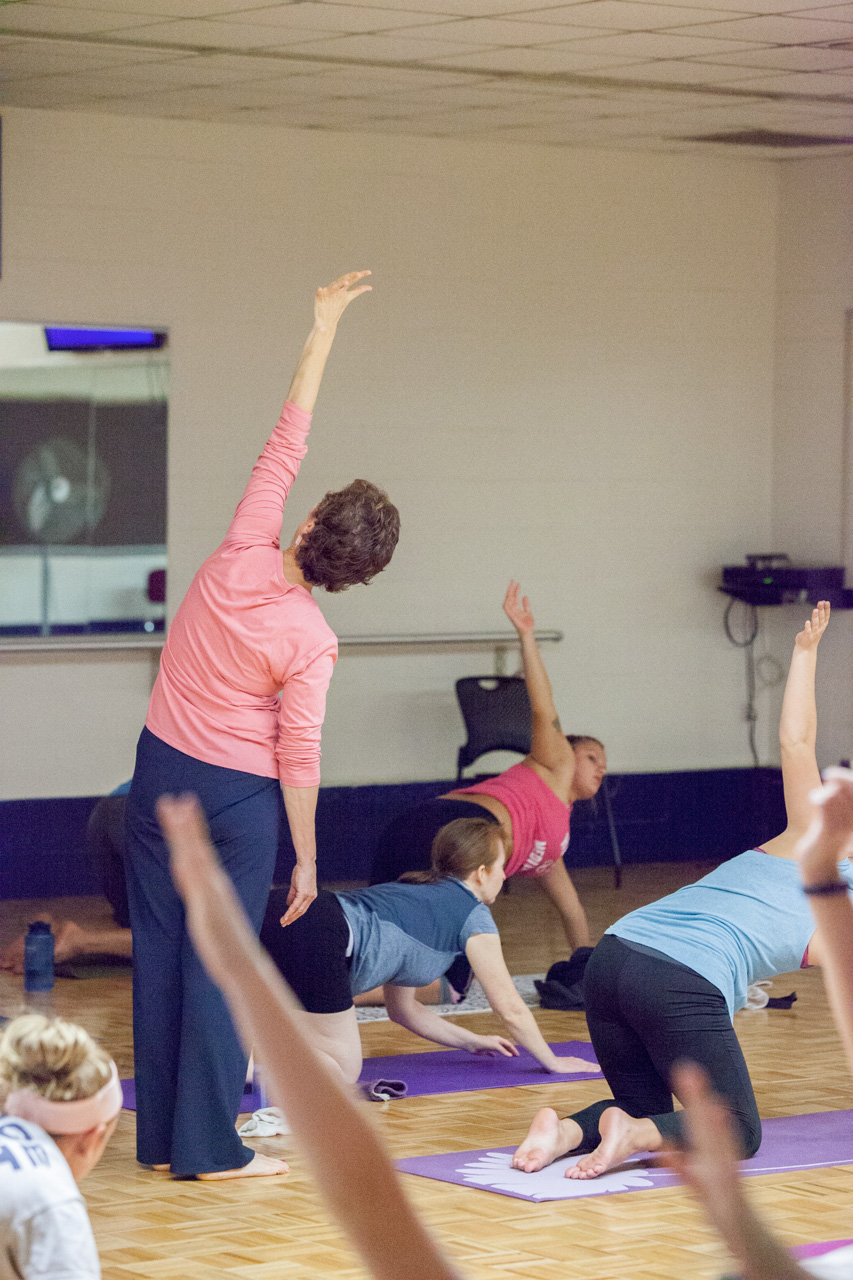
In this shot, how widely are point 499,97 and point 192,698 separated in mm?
4122

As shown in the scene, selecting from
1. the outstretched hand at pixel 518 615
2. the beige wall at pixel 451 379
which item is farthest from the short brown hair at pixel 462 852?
the beige wall at pixel 451 379

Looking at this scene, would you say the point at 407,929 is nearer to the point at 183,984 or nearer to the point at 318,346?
the point at 183,984

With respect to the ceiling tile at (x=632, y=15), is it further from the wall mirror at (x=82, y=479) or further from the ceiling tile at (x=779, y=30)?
the wall mirror at (x=82, y=479)

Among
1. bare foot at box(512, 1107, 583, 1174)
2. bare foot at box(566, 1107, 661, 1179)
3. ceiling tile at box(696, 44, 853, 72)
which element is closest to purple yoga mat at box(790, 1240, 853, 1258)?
bare foot at box(566, 1107, 661, 1179)

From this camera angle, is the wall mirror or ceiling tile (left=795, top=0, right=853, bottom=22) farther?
the wall mirror

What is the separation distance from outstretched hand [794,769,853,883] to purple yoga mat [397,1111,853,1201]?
234 cm

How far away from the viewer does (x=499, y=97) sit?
696cm

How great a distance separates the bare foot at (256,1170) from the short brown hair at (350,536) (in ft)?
3.86

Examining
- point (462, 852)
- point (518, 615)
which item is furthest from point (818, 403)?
point (462, 852)

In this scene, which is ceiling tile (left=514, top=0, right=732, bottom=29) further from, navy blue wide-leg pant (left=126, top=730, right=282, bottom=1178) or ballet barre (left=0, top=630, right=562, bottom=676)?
navy blue wide-leg pant (left=126, top=730, right=282, bottom=1178)

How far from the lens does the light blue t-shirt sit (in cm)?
343

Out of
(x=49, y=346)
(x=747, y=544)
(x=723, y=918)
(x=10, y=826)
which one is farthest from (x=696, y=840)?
(x=723, y=918)

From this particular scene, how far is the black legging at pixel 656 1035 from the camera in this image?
131 inches

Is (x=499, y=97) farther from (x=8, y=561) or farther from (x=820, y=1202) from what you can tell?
(x=820, y=1202)
